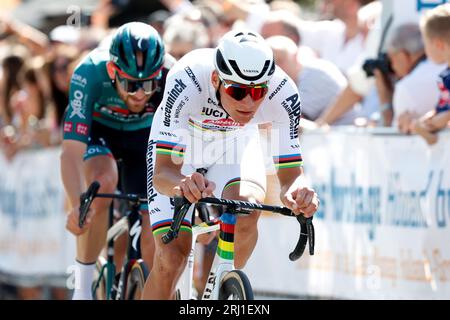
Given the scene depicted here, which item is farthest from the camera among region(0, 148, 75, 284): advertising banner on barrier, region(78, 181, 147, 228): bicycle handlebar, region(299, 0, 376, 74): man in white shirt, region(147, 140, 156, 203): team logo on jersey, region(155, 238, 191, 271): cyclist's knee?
region(0, 148, 75, 284): advertising banner on barrier

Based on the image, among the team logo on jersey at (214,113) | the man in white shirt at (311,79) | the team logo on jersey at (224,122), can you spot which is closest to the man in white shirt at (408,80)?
the man in white shirt at (311,79)

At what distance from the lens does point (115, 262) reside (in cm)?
884

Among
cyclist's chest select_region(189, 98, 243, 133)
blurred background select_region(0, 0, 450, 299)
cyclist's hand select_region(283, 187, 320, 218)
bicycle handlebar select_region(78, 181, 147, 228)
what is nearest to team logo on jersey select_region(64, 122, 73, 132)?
bicycle handlebar select_region(78, 181, 147, 228)

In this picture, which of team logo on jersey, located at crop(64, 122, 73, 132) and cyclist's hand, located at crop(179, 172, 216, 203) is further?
team logo on jersey, located at crop(64, 122, 73, 132)

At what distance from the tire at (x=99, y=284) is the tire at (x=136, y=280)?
464 millimetres

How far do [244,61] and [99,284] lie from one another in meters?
2.96

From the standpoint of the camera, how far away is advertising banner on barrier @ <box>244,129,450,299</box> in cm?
808

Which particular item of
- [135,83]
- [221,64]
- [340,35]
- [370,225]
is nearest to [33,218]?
[340,35]

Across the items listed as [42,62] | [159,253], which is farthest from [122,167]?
[42,62]

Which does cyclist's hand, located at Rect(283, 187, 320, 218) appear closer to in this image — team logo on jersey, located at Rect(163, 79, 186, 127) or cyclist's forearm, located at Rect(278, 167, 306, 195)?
cyclist's forearm, located at Rect(278, 167, 306, 195)

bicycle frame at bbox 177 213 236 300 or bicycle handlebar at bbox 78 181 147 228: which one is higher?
bicycle handlebar at bbox 78 181 147 228

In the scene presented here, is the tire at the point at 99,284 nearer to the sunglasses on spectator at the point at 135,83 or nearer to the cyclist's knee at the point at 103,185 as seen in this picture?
the cyclist's knee at the point at 103,185

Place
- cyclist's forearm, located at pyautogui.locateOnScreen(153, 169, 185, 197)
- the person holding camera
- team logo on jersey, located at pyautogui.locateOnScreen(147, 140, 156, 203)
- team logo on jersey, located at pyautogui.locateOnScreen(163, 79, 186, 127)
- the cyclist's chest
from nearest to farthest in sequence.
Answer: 1. cyclist's forearm, located at pyautogui.locateOnScreen(153, 169, 185, 197)
2. team logo on jersey, located at pyautogui.locateOnScreen(163, 79, 186, 127)
3. the cyclist's chest
4. team logo on jersey, located at pyautogui.locateOnScreen(147, 140, 156, 203)
5. the person holding camera

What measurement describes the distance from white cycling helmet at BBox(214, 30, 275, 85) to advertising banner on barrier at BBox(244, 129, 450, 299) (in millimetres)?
2272
